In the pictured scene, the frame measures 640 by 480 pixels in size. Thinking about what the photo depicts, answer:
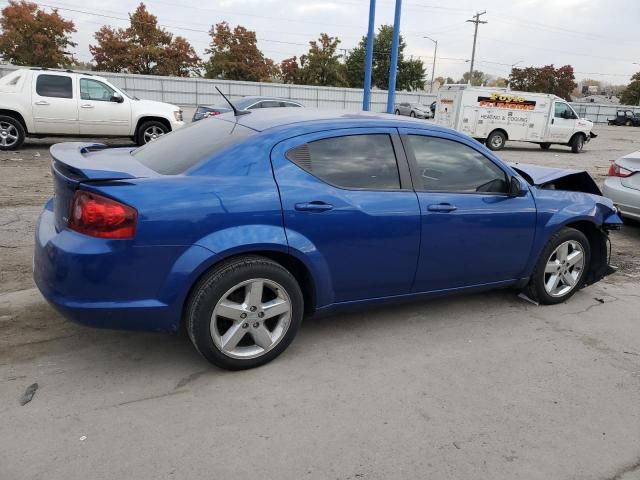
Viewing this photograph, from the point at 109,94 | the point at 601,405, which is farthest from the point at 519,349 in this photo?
the point at 109,94

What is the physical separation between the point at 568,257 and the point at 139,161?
11.6ft

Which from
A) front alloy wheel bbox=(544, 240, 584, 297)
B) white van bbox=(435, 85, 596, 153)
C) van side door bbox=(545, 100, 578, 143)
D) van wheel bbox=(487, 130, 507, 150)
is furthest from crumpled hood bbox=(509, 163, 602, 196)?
van side door bbox=(545, 100, 578, 143)

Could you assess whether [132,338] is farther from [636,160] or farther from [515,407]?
[636,160]

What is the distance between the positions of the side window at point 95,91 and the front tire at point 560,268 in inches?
417

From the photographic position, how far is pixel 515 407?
3.07m

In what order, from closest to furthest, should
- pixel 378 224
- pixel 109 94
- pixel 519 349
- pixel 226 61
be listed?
pixel 378 224
pixel 519 349
pixel 109 94
pixel 226 61

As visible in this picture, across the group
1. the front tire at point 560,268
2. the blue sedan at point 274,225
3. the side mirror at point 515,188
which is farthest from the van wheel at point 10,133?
the front tire at point 560,268

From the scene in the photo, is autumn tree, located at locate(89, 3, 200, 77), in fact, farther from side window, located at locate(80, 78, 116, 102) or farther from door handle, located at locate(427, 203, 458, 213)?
door handle, located at locate(427, 203, 458, 213)

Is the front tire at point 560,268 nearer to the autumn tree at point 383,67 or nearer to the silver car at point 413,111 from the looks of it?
the silver car at point 413,111

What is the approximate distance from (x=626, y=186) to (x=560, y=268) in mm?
3166

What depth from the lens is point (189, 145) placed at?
3660 mm

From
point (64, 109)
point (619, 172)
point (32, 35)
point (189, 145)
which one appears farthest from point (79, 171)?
point (32, 35)

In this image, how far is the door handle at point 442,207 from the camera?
3.71m

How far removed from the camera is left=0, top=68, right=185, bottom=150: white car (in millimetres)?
11305
